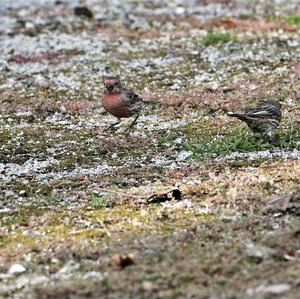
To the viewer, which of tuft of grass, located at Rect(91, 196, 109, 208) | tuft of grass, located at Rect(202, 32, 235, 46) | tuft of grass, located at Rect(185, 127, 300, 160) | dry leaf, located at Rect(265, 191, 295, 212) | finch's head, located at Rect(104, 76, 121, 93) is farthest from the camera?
tuft of grass, located at Rect(202, 32, 235, 46)

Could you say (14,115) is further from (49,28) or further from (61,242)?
(49,28)

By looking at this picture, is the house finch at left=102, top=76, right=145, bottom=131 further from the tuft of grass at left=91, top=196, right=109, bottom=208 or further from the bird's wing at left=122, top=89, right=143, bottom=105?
the tuft of grass at left=91, top=196, right=109, bottom=208

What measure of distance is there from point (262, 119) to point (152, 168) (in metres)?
1.29

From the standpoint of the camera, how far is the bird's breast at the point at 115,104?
996 cm

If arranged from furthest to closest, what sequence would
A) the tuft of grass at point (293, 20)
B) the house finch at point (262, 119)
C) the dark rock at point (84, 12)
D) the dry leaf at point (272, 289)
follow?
the dark rock at point (84, 12), the tuft of grass at point (293, 20), the house finch at point (262, 119), the dry leaf at point (272, 289)

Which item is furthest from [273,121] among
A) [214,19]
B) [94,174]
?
[214,19]

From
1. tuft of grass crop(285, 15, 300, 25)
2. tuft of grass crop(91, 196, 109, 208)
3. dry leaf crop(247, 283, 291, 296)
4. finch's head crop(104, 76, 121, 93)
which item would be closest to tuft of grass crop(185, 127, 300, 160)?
finch's head crop(104, 76, 121, 93)

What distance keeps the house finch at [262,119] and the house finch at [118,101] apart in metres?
1.41

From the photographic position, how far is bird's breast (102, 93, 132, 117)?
9.96 m

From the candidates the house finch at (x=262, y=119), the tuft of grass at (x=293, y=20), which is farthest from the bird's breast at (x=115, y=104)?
the tuft of grass at (x=293, y=20)

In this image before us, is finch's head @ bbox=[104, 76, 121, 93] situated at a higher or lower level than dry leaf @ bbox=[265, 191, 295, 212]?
lower

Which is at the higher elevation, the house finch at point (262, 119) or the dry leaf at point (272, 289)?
the dry leaf at point (272, 289)

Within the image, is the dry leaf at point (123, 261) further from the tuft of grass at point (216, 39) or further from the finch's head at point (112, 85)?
the tuft of grass at point (216, 39)

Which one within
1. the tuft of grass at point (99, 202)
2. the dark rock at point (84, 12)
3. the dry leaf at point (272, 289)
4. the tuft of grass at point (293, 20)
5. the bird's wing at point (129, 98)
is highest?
the dry leaf at point (272, 289)
